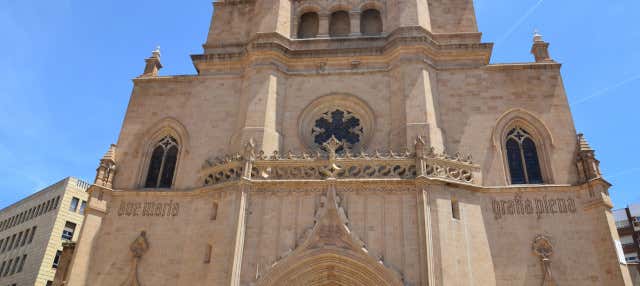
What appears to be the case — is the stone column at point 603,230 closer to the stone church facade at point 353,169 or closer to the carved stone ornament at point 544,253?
the stone church facade at point 353,169

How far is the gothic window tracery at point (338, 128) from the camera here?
65.7ft

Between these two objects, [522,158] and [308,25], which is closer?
[522,158]

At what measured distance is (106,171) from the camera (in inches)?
769

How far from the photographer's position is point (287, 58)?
21.8 meters

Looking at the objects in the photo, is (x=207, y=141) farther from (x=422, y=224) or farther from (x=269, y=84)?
(x=422, y=224)

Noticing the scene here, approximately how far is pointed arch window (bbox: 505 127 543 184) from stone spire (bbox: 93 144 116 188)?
49.2ft

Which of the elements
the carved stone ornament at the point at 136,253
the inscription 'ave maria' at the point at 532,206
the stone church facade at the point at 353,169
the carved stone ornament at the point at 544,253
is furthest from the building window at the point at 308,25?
the carved stone ornament at the point at 544,253

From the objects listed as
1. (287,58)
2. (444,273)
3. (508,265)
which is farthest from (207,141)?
(508,265)

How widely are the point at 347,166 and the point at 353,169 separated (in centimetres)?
23

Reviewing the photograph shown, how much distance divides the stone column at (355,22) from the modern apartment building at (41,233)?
27.5m

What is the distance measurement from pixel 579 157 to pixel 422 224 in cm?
643

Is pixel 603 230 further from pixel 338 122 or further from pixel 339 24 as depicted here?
pixel 339 24

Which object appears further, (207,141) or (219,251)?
(207,141)

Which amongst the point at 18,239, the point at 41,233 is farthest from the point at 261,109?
the point at 18,239
